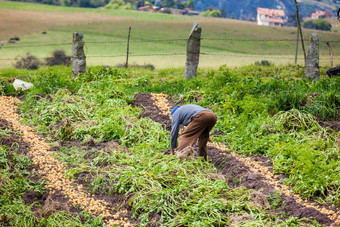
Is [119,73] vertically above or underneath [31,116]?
above

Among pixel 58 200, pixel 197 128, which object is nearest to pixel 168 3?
pixel 197 128

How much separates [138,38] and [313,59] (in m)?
11.9

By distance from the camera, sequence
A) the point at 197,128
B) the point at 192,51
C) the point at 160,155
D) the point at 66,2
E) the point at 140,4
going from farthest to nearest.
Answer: the point at 140,4 < the point at 66,2 < the point at 192,51 < the point at 160,155 < the point at 197,128

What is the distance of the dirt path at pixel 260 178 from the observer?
19.6 ft

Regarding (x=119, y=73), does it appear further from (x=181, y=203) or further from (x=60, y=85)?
(x=181, y=203)

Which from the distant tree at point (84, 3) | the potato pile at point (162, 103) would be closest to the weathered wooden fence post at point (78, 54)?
the potato pile at point (162, 103)

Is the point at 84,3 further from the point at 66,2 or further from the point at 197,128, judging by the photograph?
the point at 197,128

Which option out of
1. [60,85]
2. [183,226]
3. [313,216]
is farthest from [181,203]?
[60,85]

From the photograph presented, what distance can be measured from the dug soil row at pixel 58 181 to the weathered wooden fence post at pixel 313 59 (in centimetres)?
815

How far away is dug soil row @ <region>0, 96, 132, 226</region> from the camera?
6.21 meters

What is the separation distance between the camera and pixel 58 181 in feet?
23.0

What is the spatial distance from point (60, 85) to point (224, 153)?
18.4ft

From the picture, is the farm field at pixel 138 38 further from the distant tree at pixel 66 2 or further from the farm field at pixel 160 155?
the farm field at pixel 160 155

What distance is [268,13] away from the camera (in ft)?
107
